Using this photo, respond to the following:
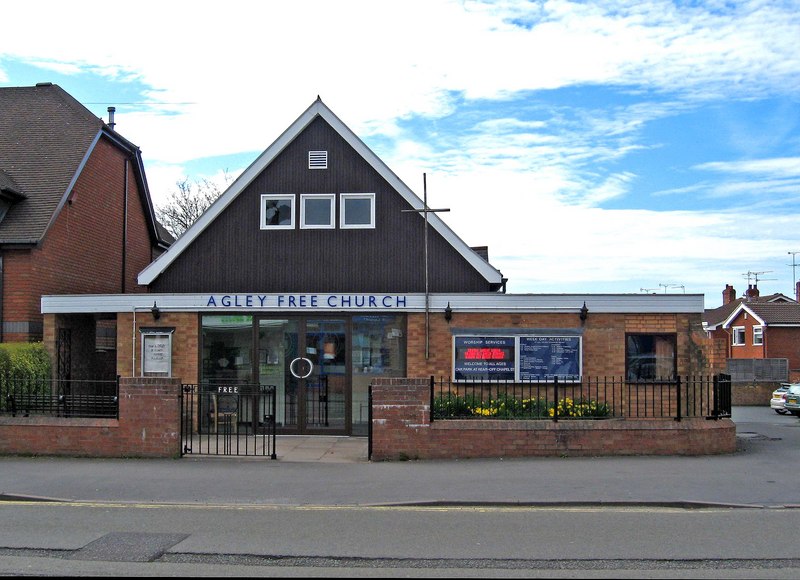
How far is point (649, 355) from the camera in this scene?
15.9 metres

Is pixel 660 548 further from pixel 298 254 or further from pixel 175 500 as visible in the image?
pixel 298 254

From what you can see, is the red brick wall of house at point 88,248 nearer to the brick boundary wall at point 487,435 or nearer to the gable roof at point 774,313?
the brick boundary wall at point 487,435

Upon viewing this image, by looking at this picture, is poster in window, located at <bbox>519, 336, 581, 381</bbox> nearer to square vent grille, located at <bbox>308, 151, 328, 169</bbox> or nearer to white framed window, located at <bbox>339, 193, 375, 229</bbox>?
white framed window, located at <bbox>339, 193, 375, 229</bbox>

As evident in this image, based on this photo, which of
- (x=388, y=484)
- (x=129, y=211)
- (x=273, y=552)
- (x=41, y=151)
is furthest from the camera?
(x=129, y=211)

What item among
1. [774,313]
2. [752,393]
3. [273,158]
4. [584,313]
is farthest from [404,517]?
[774,313]

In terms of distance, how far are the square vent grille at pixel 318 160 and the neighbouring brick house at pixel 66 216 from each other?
196 inches

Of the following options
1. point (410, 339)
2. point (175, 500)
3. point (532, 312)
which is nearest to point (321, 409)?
point (410, 339)

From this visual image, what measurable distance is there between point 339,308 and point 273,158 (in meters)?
4.00

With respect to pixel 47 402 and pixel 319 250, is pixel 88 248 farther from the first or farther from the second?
pixel 47 402

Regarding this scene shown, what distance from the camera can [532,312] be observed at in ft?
52.3

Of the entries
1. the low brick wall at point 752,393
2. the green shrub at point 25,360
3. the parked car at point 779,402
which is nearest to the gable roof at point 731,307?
the low brick wall at point 752,393

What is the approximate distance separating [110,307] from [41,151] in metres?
6.97

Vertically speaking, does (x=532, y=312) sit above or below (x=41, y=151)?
below

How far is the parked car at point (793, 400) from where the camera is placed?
29.2 meters
